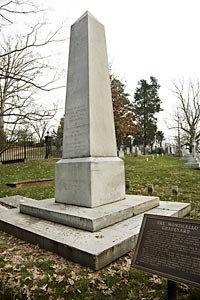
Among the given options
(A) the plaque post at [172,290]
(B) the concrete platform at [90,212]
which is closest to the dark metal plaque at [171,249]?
(A) the plaque post at [172,290]

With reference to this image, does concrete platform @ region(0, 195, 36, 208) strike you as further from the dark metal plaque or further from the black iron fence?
the black iron fence

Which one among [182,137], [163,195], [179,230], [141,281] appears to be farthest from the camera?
[182,137]

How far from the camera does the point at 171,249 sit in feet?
7.38

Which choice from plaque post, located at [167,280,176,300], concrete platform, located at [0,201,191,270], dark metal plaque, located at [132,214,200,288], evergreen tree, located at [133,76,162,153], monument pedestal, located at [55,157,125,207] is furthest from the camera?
evergreen tree, located at [133,76,162,153]

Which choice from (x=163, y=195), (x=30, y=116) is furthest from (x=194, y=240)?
(x=30, y=116)

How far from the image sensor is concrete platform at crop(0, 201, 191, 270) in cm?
304

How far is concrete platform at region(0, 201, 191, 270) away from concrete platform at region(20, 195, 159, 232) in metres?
0.09

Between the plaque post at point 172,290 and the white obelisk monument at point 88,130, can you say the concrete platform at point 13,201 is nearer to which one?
the white obelisk monument at point 88,130

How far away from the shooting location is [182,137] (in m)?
45.9

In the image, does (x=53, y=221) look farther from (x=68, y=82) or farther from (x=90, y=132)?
(x=68, y=82)

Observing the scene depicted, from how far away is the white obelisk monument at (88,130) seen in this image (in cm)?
464

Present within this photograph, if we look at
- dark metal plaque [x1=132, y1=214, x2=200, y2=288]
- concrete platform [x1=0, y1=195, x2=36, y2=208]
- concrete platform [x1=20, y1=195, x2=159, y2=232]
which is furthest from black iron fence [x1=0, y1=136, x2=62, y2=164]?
dark metal plaque [x1=132, y1=214, x2=200, y2=288]

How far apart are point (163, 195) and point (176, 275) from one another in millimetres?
5639

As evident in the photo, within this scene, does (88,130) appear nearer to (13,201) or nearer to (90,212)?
(90,212)
